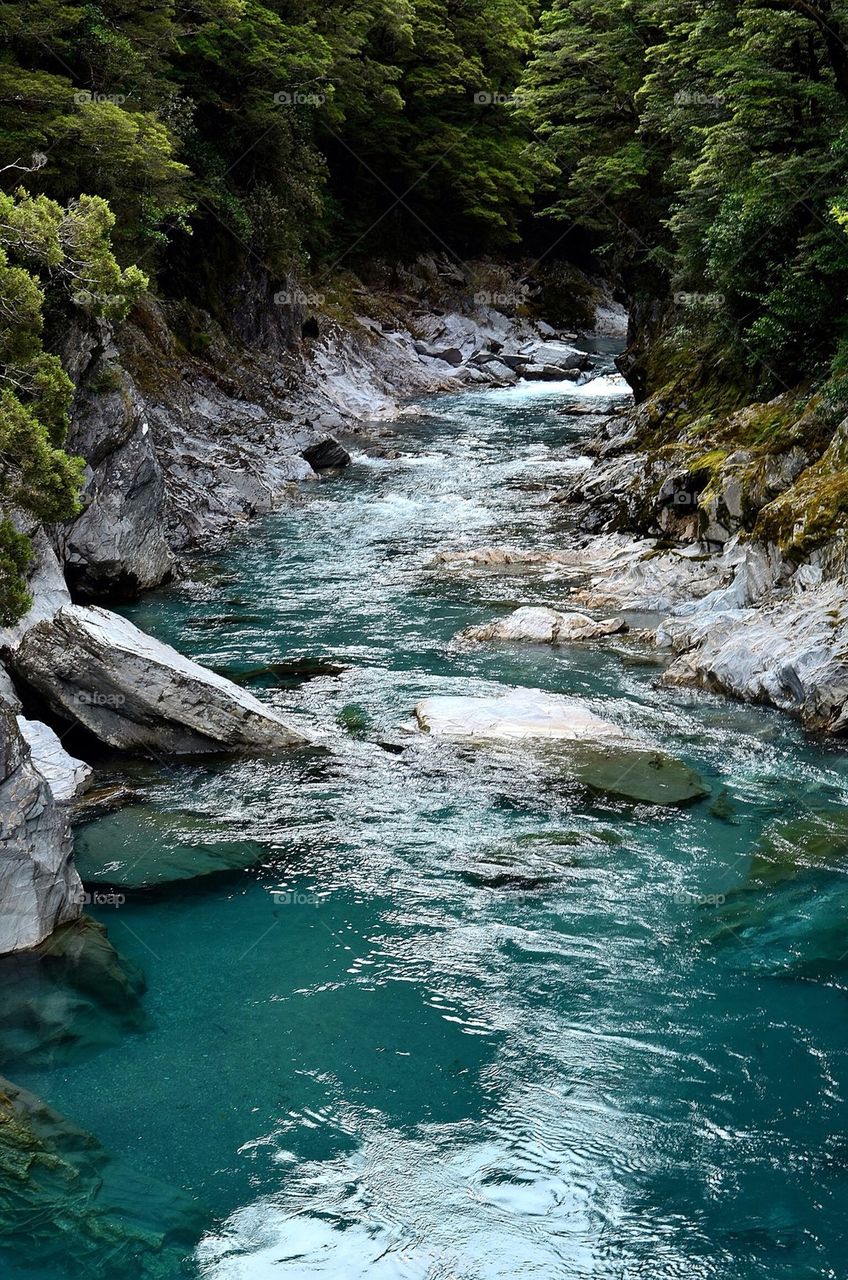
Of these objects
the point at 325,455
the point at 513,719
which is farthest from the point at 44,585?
the point at 325,455

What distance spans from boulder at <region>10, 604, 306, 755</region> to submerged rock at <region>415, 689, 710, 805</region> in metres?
1.97

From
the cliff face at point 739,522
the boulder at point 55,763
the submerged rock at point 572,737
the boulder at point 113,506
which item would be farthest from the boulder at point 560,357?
the boulder at point 55,763

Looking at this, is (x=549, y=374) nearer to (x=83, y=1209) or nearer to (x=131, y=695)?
(x=131, y=695)

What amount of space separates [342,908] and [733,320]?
48.0ft

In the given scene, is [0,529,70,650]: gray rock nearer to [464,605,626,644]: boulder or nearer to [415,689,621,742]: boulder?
[415,689,621,742]: boulder

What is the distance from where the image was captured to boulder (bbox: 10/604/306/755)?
40.4 ft

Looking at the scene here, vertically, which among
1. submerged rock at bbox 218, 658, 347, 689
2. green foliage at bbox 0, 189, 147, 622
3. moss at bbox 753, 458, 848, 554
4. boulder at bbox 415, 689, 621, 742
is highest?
green foliage at bbox 0, 189, 147, 622

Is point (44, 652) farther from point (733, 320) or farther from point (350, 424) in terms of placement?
point (350, 424)

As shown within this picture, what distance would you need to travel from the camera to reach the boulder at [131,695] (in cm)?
1233

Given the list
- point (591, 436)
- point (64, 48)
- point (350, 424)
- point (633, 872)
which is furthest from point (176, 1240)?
point (350, 424)

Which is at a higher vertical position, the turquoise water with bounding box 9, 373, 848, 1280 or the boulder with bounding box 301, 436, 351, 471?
the boulder with bounding box 301, 436, 351, 471

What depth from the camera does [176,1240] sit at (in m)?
6.40

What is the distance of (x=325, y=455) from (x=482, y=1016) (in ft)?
74.7

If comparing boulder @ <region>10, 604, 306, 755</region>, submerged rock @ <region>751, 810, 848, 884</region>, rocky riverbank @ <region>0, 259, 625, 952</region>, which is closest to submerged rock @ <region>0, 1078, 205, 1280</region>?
rocky riverbank @ <region>0, 259, 625, 952</region>
